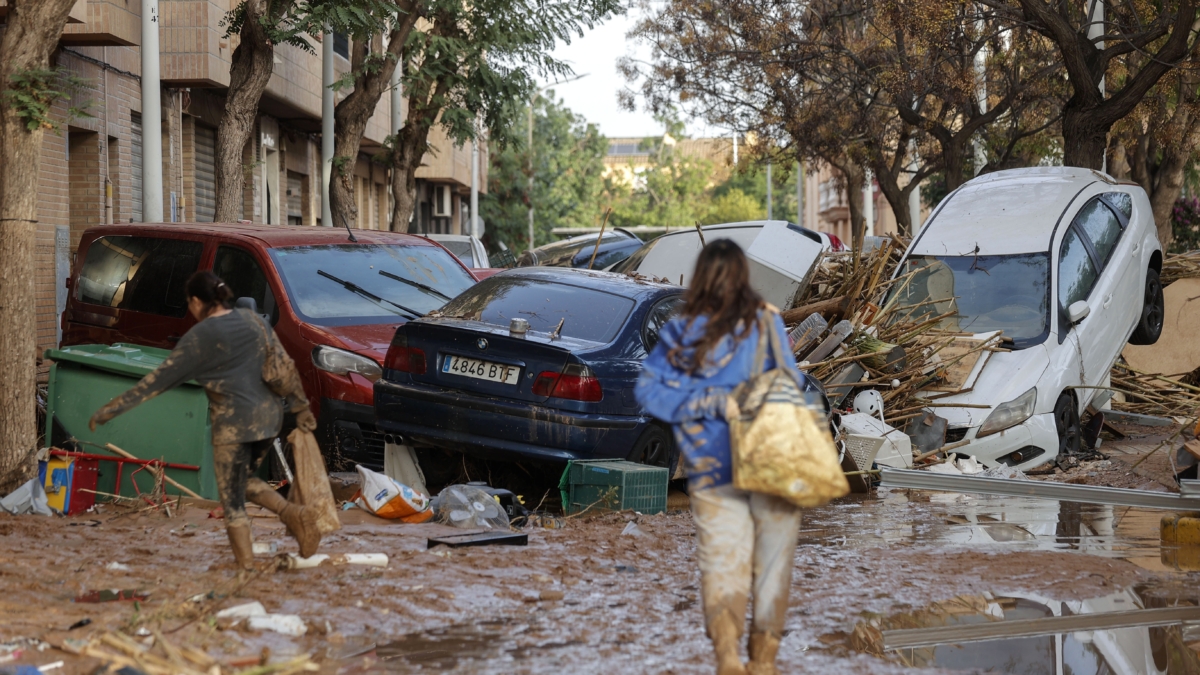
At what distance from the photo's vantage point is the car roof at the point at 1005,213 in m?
12.0

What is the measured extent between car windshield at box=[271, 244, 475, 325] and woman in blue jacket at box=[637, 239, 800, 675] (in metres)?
5.41

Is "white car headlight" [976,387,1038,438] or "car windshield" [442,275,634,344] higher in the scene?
"car windshield" [442,275,634,344]

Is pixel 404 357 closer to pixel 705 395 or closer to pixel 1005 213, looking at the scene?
pixel 705 395

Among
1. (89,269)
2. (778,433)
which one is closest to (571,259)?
(89,269)

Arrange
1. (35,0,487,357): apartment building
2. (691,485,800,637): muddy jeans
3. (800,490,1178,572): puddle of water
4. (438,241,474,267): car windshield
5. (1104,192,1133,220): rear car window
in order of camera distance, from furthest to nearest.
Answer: (438,241,474,267): car windshield < (35,0,487,357): apartment building < (1104,192,1133,220): rear car window < (800,490,1178,572): puddle of water < (691,485,800,637): muddy jeans

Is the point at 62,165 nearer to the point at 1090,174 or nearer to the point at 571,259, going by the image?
the point at 571,259

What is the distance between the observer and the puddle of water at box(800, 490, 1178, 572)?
742 cm

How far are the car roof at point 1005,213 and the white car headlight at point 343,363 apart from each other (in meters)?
5.85

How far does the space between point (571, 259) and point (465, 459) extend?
1130 cm

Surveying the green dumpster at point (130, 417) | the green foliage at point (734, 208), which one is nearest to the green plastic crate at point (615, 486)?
the green dumpster at point (130, 417)

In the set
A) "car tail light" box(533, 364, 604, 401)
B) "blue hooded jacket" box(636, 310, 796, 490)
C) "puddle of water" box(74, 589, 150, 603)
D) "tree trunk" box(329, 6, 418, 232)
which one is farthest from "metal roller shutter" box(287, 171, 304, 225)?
"blue hooded jacket" box(636, 310, 796, 490)

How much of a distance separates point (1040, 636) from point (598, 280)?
452 cm

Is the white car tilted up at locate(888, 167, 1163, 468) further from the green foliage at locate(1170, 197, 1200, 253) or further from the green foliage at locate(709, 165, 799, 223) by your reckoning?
the green foliage at locate(709, 165, 799, 223)

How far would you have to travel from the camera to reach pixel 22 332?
8211 mm
